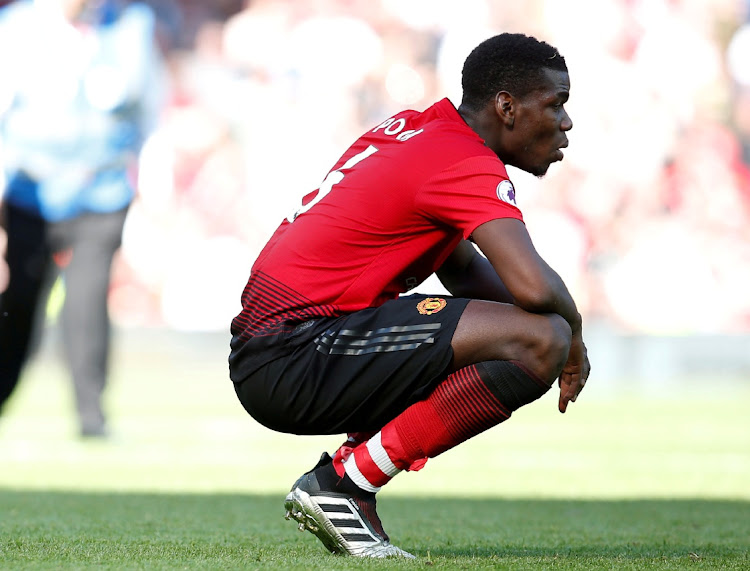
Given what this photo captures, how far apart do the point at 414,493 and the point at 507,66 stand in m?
2.09

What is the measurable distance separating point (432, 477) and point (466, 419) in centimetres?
252

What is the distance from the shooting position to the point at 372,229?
9.05ft

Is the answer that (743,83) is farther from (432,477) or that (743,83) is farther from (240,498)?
(240,498)

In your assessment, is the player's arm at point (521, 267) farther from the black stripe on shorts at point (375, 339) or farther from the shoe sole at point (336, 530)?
the shoe sole at point (336, 530)

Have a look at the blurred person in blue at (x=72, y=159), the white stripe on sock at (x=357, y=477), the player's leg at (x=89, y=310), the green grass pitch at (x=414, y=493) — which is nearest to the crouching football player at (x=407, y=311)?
the white stripe on sock at (x=357, y=477)

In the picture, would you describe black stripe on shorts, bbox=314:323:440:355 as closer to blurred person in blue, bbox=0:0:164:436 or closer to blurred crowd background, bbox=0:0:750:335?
blurred person in blue, bbox=0:0:164:436

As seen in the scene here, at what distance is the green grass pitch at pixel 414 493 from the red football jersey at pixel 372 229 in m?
0.60

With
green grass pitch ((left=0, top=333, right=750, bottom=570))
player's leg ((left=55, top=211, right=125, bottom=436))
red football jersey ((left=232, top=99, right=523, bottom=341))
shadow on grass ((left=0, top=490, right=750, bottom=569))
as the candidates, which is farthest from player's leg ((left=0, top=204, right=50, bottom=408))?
red football jersey ((left=232, top=99, right=523, bottom=341))

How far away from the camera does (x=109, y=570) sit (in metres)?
2.32

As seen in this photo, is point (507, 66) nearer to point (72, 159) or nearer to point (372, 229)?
point (372, 229)

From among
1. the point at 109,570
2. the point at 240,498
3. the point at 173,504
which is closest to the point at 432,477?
the point at 240,498

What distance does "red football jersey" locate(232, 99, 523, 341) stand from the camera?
268 centimetres

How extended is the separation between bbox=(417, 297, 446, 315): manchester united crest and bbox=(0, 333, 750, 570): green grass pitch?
0.56 metres

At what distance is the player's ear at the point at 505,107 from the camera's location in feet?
9.50
